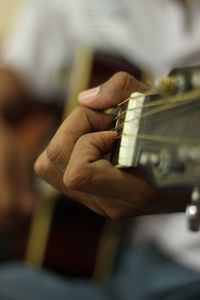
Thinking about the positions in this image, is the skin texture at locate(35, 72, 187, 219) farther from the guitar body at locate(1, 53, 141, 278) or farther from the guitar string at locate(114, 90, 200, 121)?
the guitar body at locate(1, 53, 141, 278)

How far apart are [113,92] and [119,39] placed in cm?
46

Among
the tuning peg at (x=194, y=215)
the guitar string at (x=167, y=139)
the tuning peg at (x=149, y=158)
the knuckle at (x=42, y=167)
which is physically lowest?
the knuckle at (x=42, y=167)

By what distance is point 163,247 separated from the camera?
82 centimetres

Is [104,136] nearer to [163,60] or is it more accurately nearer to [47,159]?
[47,159]

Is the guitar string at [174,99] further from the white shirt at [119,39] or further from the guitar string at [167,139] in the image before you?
the white shirt at [119,39]

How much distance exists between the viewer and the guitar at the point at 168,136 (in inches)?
15.2

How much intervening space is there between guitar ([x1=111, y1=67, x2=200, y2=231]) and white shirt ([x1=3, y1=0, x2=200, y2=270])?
1.13ft

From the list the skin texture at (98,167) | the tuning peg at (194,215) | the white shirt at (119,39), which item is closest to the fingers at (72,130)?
the skin texture at (98,167)

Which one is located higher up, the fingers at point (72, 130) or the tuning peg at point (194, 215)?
the fingers at point (72, 130)

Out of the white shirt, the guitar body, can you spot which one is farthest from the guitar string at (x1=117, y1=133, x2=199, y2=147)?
the guitar body

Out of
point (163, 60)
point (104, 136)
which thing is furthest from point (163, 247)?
point (104, 136)

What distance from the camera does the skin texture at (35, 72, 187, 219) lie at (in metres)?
0.45

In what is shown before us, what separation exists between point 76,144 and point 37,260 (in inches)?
22.3

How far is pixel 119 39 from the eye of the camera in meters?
0.94
